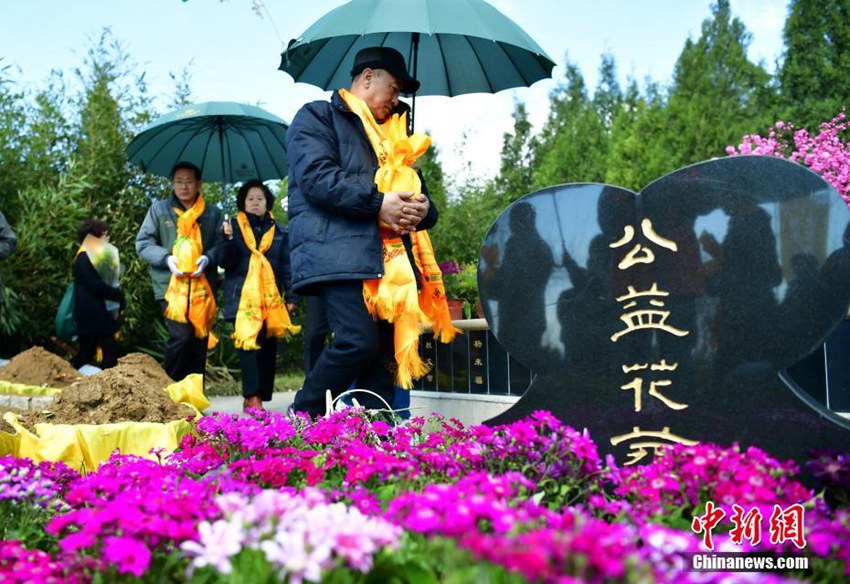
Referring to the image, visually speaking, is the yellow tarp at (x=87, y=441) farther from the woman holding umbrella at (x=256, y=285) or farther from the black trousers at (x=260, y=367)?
the black trousers at (x=260, y=367)

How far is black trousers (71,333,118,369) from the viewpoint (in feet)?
21.7

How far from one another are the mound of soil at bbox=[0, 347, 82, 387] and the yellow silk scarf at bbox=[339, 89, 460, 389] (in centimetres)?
320

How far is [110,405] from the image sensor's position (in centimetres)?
379

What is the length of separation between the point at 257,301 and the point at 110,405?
1644 mm

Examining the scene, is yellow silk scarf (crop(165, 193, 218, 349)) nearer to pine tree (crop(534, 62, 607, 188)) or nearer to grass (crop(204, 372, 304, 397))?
grass (crop(204, 372, 304, 397))

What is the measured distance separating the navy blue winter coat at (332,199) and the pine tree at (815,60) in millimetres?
12752

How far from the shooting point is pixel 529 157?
20.9 metres

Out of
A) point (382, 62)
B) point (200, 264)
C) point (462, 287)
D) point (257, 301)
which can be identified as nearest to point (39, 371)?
point (200, 264)

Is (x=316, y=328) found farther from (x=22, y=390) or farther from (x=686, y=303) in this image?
(x=686, y=303)

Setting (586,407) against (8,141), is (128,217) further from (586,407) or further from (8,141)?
(586,407)

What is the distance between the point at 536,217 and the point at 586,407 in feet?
2.14

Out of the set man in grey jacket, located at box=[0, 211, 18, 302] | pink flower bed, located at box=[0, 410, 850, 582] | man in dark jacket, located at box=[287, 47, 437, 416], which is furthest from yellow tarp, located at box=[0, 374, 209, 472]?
man in grey jacket, located at box=[0, 211, 18, 302]

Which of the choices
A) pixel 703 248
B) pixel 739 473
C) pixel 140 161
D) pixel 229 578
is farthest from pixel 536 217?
pixel 140 161

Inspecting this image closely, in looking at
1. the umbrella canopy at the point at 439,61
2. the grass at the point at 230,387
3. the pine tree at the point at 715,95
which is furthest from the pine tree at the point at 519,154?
the umbrella canopy at the point at 439,61
